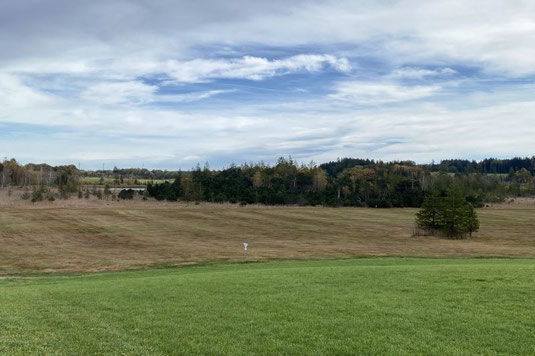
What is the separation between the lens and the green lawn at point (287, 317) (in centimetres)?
977

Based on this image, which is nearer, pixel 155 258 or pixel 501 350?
pixel 501 350

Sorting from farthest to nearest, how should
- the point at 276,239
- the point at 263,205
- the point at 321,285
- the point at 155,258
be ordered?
the point at 263,205 < the point at 276,239 < the point at 155,258 < the point at 321,285

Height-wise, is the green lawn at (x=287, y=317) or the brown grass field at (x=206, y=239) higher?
the green lawn at (x=287, y=317)

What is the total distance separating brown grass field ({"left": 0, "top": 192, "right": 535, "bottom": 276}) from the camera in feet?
140

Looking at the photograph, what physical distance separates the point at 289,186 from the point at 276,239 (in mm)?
104942

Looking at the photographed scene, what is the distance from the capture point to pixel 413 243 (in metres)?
56.9

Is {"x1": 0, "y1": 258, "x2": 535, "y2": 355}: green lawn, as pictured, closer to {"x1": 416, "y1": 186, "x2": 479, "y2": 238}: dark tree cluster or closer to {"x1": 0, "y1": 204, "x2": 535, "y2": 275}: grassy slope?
{"x1": 0, "y1": 204, "x2": 535, "y2": 275}: grassy slope

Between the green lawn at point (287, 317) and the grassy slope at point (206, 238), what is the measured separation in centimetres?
2328

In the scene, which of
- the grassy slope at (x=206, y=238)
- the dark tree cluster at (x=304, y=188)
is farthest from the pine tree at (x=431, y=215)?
the dark tree cluster at (x=304, y=188)

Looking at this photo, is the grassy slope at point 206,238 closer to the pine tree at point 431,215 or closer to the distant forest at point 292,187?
the pine tree at point 431,215

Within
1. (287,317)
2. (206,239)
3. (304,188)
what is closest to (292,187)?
(304,188)

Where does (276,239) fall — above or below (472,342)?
below

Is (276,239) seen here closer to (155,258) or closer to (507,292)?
(155,258)

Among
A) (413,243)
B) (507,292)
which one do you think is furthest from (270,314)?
(413,243)
